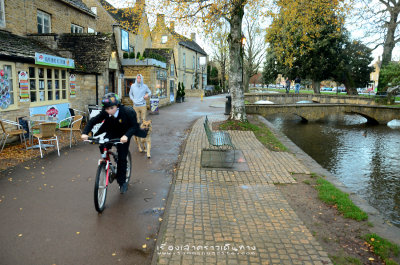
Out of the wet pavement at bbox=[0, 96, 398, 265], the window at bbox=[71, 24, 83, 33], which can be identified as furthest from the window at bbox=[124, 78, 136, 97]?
the wet pavement at bbox=[0, 96, 398, 265]

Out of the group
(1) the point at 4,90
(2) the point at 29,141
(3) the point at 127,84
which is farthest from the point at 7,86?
(3) the point at 127,84

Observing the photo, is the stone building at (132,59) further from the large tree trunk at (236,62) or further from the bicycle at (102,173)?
the bicycle at (102,173)

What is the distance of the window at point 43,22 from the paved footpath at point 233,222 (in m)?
12.3

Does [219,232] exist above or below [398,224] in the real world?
above

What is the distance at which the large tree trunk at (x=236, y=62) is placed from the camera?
1364 cm

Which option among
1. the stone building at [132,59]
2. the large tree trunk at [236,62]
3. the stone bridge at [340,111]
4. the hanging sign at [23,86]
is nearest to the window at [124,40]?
the stone building at [132,59]

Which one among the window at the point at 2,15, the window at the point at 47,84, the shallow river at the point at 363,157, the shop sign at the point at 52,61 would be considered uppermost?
the window at the point at 2,15

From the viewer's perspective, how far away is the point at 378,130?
2141cm

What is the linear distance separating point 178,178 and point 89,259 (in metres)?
3.14

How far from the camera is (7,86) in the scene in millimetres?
9891

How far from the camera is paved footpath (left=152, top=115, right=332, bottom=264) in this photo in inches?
146

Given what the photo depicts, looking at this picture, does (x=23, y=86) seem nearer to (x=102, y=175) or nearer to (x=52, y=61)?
(x=52, y=61)

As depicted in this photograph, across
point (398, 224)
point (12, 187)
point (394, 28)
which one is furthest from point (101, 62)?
point (394, 28)

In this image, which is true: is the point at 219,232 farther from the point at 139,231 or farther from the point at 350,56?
the point at 350,56
